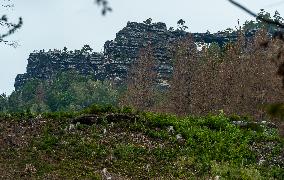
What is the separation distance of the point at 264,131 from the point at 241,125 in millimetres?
947

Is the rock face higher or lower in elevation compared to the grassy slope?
higher

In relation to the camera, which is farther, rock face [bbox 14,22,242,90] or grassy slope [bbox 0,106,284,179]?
rock face [bbox 14,22,242,90]

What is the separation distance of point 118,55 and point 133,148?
101m

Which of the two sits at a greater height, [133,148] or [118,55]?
[118,55]

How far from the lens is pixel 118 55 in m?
118

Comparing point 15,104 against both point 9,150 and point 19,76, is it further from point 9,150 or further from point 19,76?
point 9,150

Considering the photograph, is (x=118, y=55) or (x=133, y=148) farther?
(x=118, y=55)

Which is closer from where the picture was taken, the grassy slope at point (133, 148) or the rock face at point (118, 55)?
the grassy slope at point (133, 148)

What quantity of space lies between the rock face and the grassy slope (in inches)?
3343

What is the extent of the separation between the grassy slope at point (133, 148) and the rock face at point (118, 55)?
279 feet

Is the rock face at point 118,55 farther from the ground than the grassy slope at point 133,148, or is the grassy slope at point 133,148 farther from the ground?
the rock face at point 118,55

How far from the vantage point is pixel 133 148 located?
59.3ft

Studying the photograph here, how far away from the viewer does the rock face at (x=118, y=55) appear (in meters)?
113

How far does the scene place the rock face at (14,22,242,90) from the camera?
113 meters
